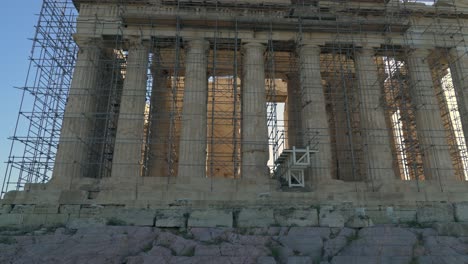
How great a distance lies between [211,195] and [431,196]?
10752 mm

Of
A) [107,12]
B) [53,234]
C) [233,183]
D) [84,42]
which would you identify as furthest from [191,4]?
[53,234]

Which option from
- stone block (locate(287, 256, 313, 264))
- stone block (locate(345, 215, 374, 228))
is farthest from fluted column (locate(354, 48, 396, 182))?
stone block (locate(287, 256, 313, 264))

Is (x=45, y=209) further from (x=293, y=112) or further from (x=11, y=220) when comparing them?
(x=293, y=112)

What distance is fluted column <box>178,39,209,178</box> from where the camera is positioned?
22328 millimetres

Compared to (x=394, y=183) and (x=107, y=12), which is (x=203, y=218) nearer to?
(x=394, y=183)

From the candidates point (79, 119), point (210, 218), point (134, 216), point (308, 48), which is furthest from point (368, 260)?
point (79, 119)

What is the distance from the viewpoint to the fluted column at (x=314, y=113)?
74.9 feet

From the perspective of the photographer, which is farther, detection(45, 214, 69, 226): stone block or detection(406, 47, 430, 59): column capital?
detection(406, 47, 430, 59): column capital

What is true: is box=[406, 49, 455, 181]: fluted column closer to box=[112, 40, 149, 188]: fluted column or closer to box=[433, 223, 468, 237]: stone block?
box=[433, 223, 468, 237]: stone block

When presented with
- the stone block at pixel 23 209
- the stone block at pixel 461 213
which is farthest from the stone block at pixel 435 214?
the stone block at pixel 23 209

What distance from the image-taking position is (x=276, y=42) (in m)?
26.2

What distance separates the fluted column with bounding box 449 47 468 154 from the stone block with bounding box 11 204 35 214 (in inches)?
912

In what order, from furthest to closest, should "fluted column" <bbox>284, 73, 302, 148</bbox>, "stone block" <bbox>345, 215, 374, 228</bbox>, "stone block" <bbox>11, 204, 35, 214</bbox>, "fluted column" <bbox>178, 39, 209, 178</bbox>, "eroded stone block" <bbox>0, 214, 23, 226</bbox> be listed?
"fluted column" <bbox>284, 73, 302, 148</bbox>
"fluted column" <bbox>178, 39, 209, 178</bbox>
"stone block" <bbox>11, 204, 35, 214</bbox>
"eroded stone block" <bbox>0, 214, 23, 226</bbox>
"stone block" <bbox>345, 215, 374, 228</bbox>

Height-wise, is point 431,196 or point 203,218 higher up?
point 431,196
